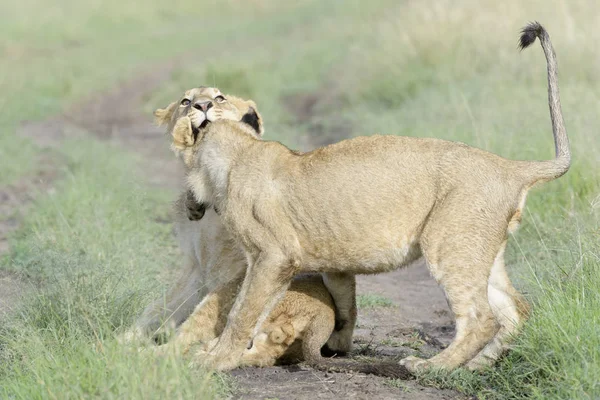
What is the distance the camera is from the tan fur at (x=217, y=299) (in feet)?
15.0

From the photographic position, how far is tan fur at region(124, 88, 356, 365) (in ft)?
15.0

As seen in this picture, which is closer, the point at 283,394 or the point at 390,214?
the point at 283,394

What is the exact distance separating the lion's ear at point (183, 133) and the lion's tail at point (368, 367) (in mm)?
1253

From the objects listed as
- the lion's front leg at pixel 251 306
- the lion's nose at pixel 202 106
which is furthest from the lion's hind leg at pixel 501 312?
the lion's nose at pixel 202 106

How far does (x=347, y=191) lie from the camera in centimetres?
444

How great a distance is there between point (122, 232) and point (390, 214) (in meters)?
2.65

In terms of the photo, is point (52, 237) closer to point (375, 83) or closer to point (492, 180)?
point (492, 180)

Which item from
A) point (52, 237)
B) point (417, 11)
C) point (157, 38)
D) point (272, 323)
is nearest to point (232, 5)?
point (157, 38)

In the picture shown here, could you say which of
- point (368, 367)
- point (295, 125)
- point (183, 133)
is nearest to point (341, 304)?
point (368, 367)

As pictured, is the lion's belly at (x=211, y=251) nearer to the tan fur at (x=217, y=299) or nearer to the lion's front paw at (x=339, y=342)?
the tan fur at (x=217, y=299)

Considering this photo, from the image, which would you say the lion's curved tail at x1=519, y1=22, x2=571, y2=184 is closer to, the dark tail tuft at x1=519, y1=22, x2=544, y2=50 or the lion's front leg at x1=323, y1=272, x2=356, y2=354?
the dark tail tuft at x1=519, y1=22, x2=544, y2=50

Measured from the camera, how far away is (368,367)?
4.29 meters

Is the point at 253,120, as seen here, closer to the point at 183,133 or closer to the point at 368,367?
the point at 183,133

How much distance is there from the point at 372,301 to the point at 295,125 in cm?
564
